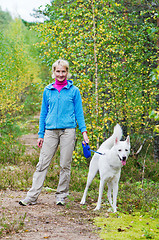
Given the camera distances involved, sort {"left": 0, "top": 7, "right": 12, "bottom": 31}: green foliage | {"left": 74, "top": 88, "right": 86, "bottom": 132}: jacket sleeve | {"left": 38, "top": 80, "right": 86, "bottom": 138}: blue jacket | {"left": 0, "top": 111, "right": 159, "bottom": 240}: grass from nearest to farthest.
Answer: {"left": 0, "top": 111, "right": 159, "bottom": 240}: grass
{"left": 38, "top": 80, "right": 86, "bottom": 138}: blue jacket
{"left": 74, "top": 88, "right": 86, "bottom": 132}: jacket sleeve
{"left": 0, "top": 7, "right": 12, "bottom": 31}: green foliage

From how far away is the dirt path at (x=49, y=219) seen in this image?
367 cm

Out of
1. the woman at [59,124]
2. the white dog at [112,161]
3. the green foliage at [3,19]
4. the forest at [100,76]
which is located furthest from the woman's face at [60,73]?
the green foliage at [3,19]

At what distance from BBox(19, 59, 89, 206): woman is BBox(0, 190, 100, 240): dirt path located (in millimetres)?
230

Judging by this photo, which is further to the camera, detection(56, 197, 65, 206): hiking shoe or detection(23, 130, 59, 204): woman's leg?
detection(56, 197, 65, 206): hiking shoe

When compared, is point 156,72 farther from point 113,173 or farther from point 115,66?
point 115,66

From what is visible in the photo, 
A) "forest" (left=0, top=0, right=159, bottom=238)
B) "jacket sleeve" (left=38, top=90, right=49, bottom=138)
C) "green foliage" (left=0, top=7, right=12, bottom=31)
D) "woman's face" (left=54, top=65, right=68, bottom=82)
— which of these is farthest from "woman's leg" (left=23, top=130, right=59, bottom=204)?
"green foliage" (left=0, top=7, right=12, bottom=31)

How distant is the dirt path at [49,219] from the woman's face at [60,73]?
218 centimetres

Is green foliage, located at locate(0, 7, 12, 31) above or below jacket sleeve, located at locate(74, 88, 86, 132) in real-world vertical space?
above

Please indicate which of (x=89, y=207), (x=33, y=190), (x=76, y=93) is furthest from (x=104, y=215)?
(x=76, y=93)

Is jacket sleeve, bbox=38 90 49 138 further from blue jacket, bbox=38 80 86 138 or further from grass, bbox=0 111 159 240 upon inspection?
grass, bbox=0 111 159 240

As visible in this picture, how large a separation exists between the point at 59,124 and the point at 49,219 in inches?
60.1

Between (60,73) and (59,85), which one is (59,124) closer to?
(59,85)

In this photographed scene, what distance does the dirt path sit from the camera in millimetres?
3666

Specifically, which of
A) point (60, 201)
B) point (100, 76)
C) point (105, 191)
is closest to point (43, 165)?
point (60, 201)
